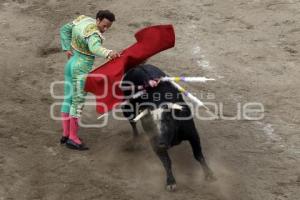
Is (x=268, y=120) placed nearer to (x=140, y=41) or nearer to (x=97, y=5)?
(x=140, y=41)

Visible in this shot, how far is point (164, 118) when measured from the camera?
5977 millimetres

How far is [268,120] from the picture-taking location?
7.84 meters

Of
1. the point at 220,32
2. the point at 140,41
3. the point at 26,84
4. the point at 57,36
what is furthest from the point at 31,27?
the point at 140,41

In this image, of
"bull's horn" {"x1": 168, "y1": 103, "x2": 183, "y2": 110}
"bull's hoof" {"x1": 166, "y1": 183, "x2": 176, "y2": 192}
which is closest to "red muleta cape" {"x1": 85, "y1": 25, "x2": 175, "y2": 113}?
"bull's horn" {"x1": 168, "y1": 103, "x2": 183, "y2": 110}

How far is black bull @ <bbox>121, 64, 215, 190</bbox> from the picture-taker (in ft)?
19.7

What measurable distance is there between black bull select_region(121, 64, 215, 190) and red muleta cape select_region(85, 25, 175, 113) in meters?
0.20

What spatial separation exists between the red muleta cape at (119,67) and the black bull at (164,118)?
203 millimetres

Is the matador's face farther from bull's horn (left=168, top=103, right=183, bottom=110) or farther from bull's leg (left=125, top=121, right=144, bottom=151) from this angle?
bull's leg (left=125, top=121, right=144, bottom=151)

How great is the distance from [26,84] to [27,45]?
1.82 m

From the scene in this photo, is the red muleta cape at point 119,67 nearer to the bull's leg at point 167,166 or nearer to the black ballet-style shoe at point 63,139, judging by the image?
the bull's leg at point 167,166

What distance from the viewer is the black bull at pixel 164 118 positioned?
19.7ft

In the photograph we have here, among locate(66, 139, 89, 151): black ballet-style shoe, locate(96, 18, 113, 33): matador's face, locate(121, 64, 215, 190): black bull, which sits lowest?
locate(66, 139, 89, 151): black ballet-style shoe

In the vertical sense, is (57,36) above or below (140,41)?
below

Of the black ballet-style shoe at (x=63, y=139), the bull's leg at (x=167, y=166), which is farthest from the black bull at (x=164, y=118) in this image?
the black ballet-style shoe at (x=63, y=139)
